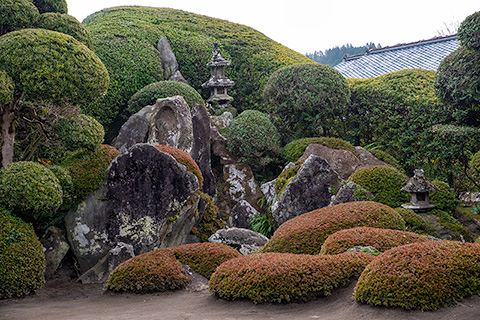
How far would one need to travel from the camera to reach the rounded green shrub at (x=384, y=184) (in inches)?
321

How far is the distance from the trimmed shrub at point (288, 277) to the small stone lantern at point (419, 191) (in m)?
3.60

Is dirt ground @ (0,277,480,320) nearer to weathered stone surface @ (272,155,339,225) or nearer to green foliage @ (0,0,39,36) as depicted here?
weathered stone surface @ (272,155,339,225)

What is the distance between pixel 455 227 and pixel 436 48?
11.7m

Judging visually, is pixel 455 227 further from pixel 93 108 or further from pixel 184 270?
pixel 93 108

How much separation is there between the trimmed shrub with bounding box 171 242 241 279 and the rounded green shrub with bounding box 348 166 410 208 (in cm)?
333

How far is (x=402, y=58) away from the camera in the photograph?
59.5 feet

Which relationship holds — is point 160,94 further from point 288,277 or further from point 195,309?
point 288,277

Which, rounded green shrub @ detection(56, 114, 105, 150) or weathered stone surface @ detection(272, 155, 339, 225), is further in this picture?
weathered stone surface @ detection(272, 155, 339, 225)

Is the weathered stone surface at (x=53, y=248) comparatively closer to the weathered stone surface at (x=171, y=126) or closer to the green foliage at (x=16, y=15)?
the weathered stone surface at (x=171, y=126)

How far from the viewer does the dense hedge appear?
12.7 metres

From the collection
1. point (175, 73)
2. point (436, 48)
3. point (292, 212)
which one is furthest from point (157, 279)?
point (436, 48)

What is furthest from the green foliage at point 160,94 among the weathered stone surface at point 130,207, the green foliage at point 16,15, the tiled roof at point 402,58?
the tiled roof at point 402,58

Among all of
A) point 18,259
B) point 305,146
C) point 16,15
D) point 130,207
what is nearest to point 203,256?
point 130,207

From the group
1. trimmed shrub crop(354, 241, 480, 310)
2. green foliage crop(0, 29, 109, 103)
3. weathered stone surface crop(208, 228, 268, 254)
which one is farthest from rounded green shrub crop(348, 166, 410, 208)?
green foliage crop(0, 29, 109, 103)
